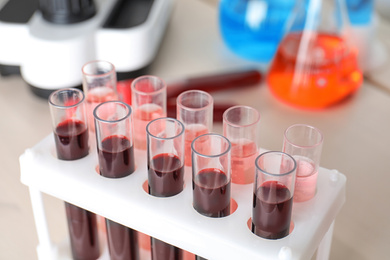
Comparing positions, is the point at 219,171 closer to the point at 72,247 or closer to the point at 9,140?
the point at 72,247

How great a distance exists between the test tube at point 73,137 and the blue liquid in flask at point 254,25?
1.25 feet

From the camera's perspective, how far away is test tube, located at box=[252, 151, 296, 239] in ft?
1.51

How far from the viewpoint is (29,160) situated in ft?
1.76

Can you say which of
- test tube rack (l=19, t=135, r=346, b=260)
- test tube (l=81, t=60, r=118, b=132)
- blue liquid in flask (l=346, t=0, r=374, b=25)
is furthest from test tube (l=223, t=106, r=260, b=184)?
blue liquid in flask (l=346, t=0, r=374, b=25)

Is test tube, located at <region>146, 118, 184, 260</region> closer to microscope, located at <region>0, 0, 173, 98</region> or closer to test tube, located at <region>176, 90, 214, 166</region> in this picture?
test tube, located at <region>176, 90, 214, 166</region>

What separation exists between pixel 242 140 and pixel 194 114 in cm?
5

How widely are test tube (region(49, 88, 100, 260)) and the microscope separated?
9.3 inches

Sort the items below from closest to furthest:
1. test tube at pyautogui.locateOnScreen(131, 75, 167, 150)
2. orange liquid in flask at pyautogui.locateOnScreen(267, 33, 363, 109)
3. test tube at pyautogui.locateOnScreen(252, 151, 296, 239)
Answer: test tube at pyautogui.locateOnScreen(252, 151, 296, 239) → test tube at pyautogui.locateOnScreen(131, 75, 167, 150) → orange liquid in flask at pyautogui.locateOnScreen(267, 33, 363, 109)

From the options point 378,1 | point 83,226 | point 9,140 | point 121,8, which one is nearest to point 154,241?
point 83,226

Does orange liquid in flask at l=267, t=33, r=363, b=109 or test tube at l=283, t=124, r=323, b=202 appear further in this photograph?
orange liquid in flask at l=267, t=33, r=363, b=109

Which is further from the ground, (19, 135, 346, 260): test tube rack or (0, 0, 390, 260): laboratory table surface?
(19, 135, 346, 260): test tube rack

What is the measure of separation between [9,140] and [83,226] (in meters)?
0.24

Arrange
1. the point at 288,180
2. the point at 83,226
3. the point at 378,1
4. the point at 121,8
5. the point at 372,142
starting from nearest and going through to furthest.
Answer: the point at 288,180 < the point at 83,226 < the point at 372,142 < the point at 121,8 < the point at 378,1

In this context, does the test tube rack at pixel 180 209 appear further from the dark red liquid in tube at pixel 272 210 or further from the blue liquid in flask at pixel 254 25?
the blue liquid in flask at pixel 254 25
